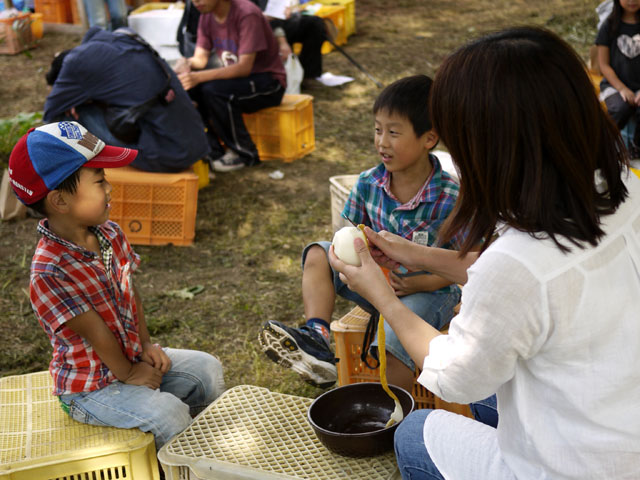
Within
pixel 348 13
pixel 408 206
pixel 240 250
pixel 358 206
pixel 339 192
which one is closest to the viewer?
pixel 408 206

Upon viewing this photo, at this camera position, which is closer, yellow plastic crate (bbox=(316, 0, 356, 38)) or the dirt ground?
the dirt ground

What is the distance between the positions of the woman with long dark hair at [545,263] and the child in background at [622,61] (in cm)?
345

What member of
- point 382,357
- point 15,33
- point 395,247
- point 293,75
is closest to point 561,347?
point 382,357

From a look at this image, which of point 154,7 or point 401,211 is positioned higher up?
point 401,211

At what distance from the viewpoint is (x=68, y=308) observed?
2123 mm

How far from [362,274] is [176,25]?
212 inches

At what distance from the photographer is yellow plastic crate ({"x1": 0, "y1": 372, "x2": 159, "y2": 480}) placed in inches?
80.4

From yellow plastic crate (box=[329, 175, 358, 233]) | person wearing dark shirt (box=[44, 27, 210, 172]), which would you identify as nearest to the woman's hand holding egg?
yellow plastic crate (box=[329, 175, 358, 233])

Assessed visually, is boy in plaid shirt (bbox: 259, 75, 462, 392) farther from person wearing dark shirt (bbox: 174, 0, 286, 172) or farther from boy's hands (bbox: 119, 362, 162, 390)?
person wearing dark shirt (bbox: 174, 0, 286, 172)

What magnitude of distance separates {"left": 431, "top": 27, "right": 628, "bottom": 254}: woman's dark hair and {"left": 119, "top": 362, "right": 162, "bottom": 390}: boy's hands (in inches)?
50.7

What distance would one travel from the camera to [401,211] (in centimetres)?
267

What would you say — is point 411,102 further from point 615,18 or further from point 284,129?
point 284,129

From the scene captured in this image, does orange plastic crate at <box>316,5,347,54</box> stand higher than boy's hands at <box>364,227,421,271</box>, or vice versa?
boy's hands at <box>364,227,421,271</box>

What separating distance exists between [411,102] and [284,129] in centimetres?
298
